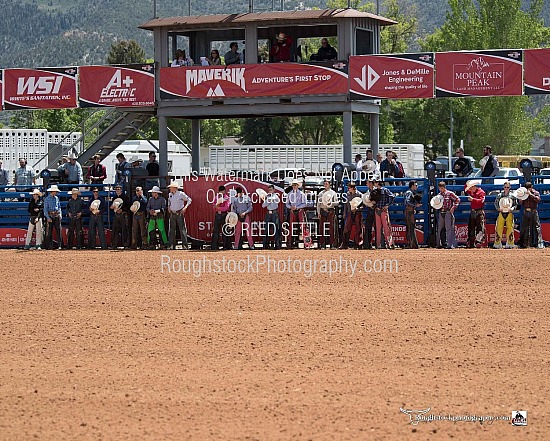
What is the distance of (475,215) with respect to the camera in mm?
22766

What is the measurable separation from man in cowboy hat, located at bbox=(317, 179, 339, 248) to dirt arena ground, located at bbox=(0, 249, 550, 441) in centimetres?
464

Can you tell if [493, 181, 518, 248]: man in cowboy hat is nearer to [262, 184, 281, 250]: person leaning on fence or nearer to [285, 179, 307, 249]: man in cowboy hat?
[285, 179, 307, 249]: man in cowboy hat

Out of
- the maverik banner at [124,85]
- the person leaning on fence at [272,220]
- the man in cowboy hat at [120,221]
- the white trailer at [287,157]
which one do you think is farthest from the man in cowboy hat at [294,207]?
the white trailer at [287,157]

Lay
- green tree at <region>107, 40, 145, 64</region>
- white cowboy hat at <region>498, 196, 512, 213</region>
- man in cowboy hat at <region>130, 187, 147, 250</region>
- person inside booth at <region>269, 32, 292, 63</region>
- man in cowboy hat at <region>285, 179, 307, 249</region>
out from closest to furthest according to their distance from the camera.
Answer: white cowboy hat at <region>498, 196, 512, 213</region> < man in cowboy hat at <region>285, 179, 307, 249</region> < man in cowboy hat at <region>130, 187, 147, 250</region> < person inside booth at <region>269, 32, 292, 63</region> < green tree at <region>107, 40, 145, 64</region>

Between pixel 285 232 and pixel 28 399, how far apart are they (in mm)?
14753

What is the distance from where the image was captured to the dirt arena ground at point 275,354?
8.57m

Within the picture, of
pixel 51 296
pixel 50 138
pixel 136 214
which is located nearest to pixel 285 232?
pixel 136 214

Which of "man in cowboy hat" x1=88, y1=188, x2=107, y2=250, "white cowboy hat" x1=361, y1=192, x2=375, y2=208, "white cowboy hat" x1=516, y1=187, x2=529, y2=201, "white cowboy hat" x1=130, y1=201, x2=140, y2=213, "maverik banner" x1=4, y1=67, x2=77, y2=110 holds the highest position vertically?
"maverik banner" x1=4, y1=67, x2=77, y2=110

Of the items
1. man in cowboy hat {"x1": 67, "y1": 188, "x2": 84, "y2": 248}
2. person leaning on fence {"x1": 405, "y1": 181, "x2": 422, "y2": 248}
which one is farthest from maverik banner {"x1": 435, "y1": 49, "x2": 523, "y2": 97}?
man in cowboy hat {"x1": 67, "y1": 188, "x2": 84, "y2": 248}

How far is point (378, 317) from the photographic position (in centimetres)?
1360

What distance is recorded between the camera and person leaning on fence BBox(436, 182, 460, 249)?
22.7 metres

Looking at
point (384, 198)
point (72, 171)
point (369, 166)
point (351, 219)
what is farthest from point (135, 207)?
point (384, 198)

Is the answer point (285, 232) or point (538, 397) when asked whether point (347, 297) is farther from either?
point (285, 232)

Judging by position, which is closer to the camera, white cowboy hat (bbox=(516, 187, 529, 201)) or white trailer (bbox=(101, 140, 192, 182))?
white cowboy hat (bbox=(516, 187, 529, 201))
